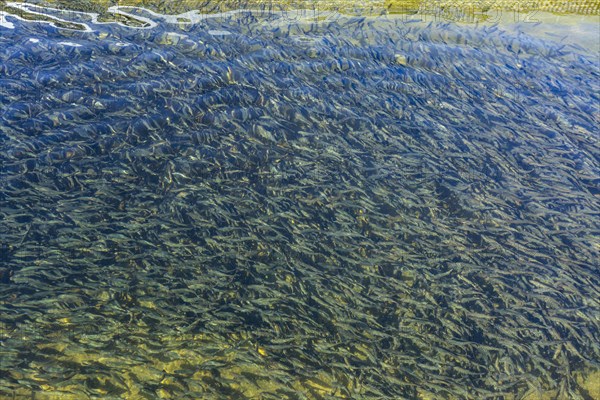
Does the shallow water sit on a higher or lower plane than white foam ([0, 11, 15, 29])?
lower

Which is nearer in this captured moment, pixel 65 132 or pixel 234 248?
pixel 234 248

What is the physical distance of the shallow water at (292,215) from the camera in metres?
4.82

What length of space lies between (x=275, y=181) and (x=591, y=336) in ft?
11.1

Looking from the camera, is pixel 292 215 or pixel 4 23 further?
pixel 4 23

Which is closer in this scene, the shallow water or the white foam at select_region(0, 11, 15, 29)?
the shallow water

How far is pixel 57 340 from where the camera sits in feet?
15.6

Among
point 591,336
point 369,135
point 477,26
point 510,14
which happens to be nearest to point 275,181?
point 369,135

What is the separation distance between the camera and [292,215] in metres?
6.16

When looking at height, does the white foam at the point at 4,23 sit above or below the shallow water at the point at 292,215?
above

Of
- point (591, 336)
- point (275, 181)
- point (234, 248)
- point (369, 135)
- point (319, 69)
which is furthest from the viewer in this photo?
point (319, 69)

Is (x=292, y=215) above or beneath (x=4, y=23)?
beneath

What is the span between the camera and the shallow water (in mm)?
4820

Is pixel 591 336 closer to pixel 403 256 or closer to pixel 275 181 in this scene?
pixel 403 256

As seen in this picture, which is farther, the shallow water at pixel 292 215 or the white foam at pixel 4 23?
the white foam at pixel 4 23
